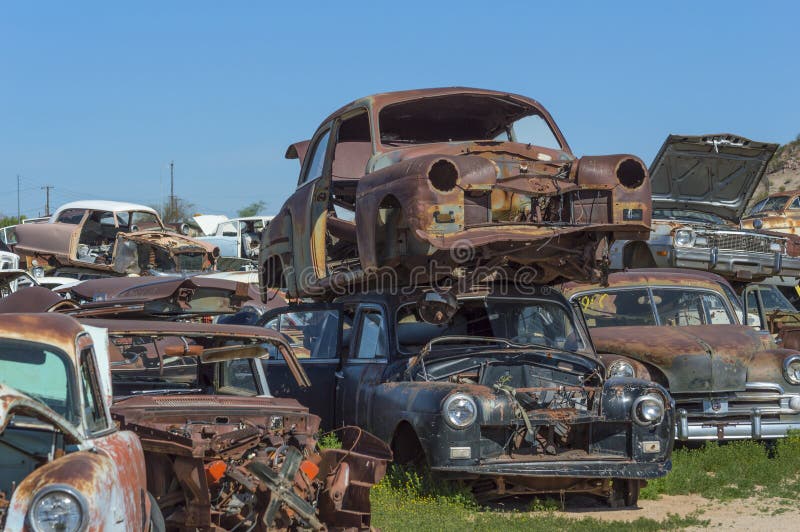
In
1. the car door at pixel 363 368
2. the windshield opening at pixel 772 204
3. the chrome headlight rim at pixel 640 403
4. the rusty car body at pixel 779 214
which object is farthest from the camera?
the windshield opening at pixel 772 204

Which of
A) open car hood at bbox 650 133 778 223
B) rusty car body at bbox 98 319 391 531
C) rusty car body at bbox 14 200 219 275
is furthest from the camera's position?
rusty car body at bbox 14 200 219 275

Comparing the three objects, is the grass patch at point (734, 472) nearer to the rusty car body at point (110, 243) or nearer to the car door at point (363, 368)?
the car door at point (363, 368)

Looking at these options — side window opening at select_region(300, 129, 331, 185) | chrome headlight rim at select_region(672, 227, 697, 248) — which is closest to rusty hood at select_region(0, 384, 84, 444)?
side window opening at select_region(300, 129, 331, 185)

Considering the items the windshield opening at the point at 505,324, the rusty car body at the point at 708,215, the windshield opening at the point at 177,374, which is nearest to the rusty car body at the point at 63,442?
the windshield opening at the point at 177,374

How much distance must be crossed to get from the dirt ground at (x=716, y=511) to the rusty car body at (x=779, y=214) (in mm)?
12667

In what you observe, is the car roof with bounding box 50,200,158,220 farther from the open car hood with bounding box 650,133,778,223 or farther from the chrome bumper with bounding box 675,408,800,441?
the chrome bumper with bounding box 675,408,800,441

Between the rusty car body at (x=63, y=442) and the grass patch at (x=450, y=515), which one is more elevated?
the rusty car body at (x=63, y=442)

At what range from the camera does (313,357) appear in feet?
31.1

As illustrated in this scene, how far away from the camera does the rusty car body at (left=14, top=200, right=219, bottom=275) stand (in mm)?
23047

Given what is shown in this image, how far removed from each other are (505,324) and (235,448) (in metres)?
Result: 3.68

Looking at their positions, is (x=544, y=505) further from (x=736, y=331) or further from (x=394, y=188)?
(x=736, y=331)

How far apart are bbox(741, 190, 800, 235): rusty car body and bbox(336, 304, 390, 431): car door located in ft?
42.4

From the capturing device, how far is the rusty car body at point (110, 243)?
23047 mm

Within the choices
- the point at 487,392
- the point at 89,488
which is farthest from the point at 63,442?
the point at 487,392
